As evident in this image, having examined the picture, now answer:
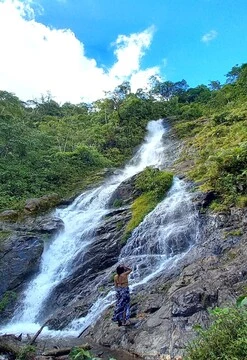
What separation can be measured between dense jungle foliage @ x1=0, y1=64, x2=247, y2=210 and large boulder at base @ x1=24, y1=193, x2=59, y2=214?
0.86m

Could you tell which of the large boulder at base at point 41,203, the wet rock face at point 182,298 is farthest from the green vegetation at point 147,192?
the large boulder at base at point 41,203

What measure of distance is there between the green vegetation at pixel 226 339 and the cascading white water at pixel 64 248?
8.89 m

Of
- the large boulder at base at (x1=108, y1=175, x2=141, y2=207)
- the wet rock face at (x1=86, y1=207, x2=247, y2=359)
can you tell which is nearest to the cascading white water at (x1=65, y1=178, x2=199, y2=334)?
the wet rock face at (x1=86, y1=207, x2=247, y2=359)

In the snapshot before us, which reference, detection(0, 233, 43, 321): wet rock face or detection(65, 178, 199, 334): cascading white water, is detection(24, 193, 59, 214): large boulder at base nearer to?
detection(0, 233, 43, 321): wet rock face

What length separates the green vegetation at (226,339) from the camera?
4.89m

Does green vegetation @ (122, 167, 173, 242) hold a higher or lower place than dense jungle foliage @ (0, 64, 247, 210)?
lower

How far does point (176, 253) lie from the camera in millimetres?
13992

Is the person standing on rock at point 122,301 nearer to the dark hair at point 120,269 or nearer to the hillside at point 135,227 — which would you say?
the dark hair at point 120,269

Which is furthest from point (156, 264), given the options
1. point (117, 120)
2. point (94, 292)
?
point (117, 120)

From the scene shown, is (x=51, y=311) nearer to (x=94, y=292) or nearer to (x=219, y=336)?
(x=94, y=292)

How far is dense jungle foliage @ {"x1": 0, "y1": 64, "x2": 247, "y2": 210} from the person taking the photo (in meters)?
17.5

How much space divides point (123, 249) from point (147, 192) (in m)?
5.09

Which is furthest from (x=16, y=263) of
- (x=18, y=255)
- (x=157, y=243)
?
(x=157, y=243)

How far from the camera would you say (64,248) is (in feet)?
58.5
